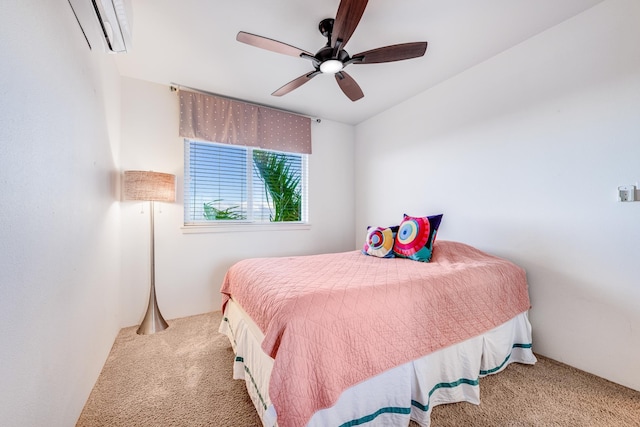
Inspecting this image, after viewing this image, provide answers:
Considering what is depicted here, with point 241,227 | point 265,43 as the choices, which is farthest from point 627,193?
point 241,227

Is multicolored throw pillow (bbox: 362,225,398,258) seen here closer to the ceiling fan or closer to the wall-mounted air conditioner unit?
the ceiling fan

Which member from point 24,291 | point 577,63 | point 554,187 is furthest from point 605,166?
point 24,291

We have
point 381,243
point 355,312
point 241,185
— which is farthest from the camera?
point 241,185

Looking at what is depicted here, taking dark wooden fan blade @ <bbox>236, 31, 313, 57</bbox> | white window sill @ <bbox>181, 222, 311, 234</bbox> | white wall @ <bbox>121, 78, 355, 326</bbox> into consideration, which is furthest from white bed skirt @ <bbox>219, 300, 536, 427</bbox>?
dark wooden fan blade @ <bbox>236, 31, 313, 57</bbox>

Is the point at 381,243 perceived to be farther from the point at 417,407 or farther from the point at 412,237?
the point at 417,407

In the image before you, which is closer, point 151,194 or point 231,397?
point 231,397

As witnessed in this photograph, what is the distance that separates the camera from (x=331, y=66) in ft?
6.15

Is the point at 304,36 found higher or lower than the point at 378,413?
higher

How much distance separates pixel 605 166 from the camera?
171 centimetres

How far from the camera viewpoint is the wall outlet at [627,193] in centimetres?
159

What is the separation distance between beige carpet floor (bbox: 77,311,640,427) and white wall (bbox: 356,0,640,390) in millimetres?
302

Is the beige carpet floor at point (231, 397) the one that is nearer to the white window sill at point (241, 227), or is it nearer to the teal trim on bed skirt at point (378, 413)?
the teal trim on bed skirt at point (378, 413)

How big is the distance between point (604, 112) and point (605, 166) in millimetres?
366

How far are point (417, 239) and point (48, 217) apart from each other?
7.86 ft
